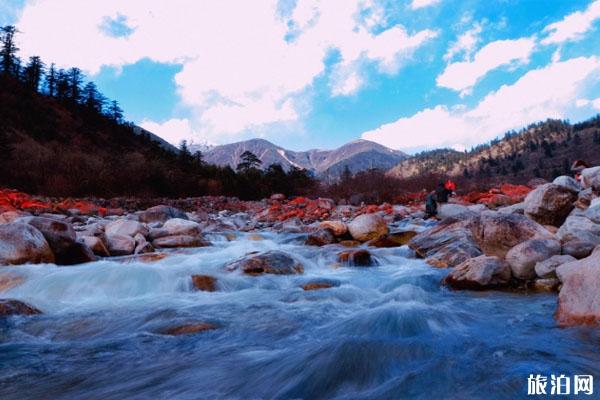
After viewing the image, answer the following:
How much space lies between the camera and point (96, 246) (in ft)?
25.7

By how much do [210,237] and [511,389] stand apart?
8680mm

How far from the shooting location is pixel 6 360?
345cm

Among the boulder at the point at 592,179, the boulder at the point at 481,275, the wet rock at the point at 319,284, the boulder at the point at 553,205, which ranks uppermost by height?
the boulder at the point at 592,179

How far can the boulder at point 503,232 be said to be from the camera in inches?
253

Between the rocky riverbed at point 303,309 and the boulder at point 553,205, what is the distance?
0.03m

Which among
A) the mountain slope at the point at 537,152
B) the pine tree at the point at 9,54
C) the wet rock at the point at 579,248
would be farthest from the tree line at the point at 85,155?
the mountain slope at the point at 537,152

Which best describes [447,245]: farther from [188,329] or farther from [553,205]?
[188,329]

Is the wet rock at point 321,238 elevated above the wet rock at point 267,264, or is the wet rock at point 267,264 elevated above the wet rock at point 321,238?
the wet rock at point 321,238

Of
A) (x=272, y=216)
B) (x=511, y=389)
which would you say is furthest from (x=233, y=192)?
(x=511, y=389)

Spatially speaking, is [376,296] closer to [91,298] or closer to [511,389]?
[511,389]

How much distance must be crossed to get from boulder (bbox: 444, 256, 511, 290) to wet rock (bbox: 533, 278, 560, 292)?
334mm

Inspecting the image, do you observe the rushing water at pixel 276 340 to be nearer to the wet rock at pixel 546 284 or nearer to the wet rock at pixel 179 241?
the wet rock at pixel 546 284

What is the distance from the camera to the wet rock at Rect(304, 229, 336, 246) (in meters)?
9.61

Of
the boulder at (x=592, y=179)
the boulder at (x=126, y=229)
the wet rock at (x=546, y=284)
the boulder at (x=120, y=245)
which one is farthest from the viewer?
the boulder at (x=126, y=229)
